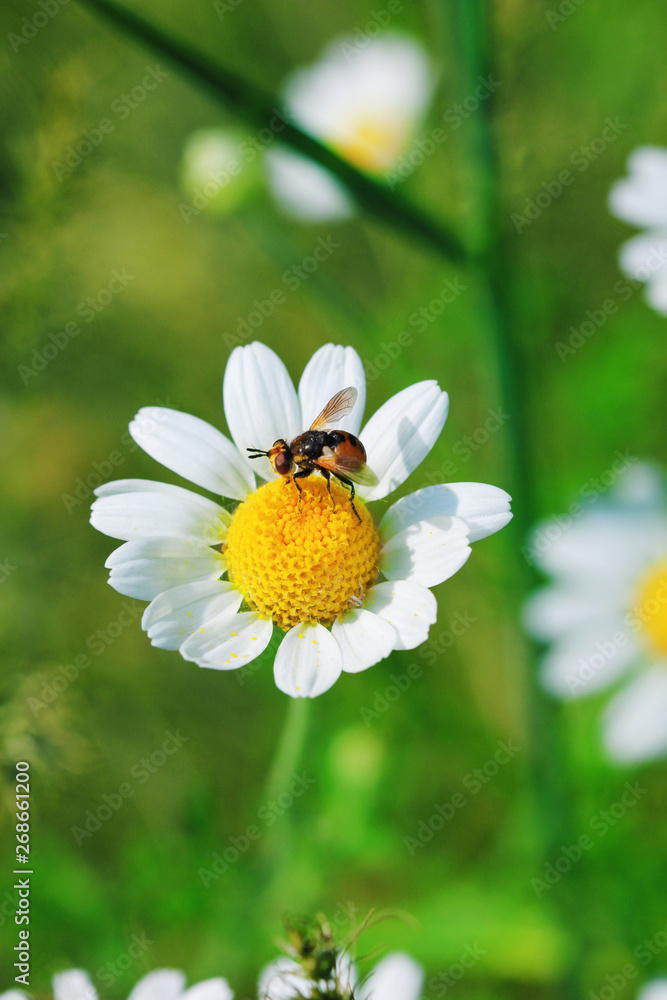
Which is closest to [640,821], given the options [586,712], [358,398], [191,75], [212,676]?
[586,712]

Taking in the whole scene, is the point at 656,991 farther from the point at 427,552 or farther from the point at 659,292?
the point at 659,292

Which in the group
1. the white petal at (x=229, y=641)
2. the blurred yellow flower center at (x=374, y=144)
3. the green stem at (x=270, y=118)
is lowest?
the white petal at (x=229, y=641)

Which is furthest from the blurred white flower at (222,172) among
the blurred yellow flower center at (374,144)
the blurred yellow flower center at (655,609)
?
the blurred yellow flower center at (655,609)

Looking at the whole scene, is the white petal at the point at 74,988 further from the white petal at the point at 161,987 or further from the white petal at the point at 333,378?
the white petal at the point at 333,378

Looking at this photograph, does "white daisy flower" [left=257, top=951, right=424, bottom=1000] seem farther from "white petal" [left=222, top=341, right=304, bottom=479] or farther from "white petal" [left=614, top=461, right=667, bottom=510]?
"white petal" [left=614, top=461, right=667, bottom=510]

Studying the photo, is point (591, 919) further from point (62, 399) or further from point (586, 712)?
point (62, 399)

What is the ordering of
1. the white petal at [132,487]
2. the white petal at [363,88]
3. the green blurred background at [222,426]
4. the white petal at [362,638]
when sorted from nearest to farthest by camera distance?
the white petal at [362,638] → the white petal at [132,487] → the green blurred background at [222,426] → the white petal at [363,88]

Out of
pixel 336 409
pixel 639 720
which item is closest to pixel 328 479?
pixel 336 409

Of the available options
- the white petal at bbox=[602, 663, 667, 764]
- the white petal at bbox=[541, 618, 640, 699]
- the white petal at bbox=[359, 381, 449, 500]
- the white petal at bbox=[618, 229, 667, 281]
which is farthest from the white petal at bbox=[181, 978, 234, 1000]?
the white petal at bbox=[618, 229, 667, 281]
